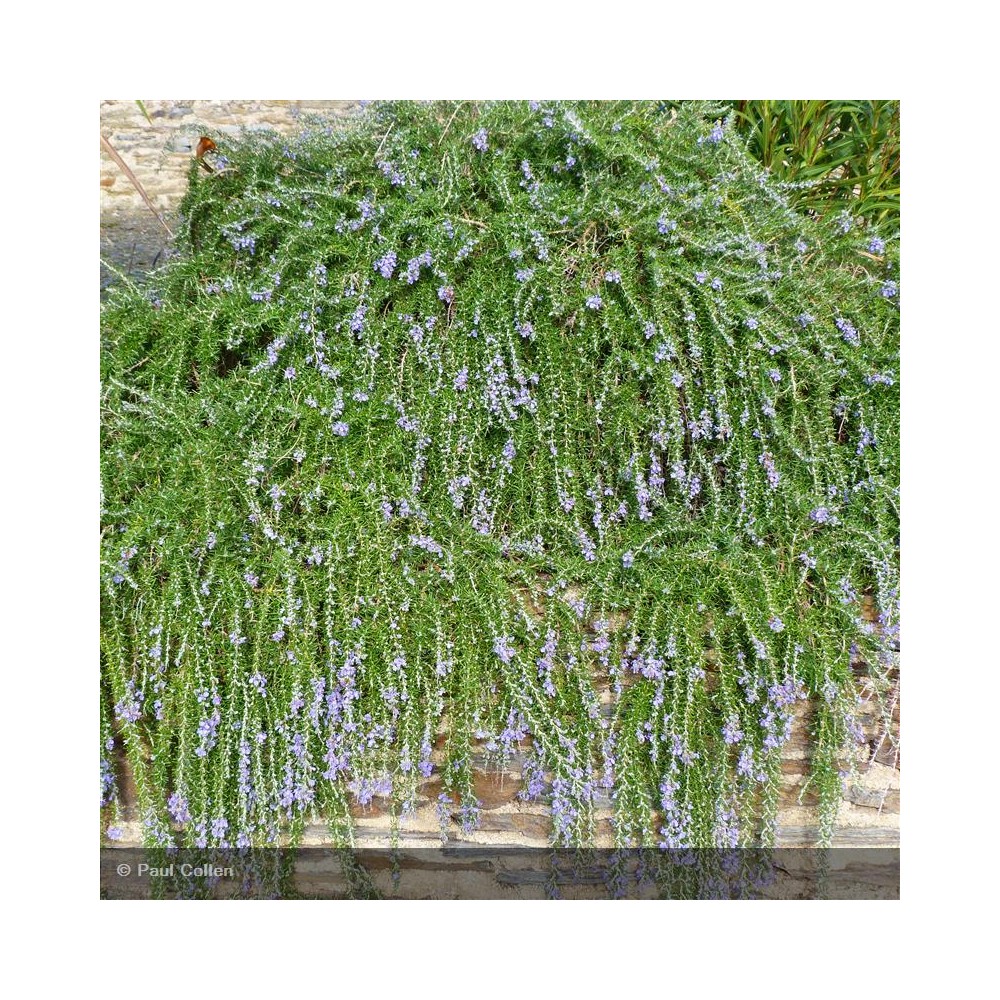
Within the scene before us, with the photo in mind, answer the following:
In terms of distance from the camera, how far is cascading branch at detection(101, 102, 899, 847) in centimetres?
183

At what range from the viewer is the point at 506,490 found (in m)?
2.00

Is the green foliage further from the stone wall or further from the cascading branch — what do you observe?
the stone wall

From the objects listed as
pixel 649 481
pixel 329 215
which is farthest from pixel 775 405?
pixel 329 215

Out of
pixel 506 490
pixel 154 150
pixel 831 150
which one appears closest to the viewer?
pixel 506 490

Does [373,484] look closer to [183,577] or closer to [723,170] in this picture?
[183,577]

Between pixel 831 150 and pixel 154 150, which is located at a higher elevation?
pixel 154 150

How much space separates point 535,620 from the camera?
191cm

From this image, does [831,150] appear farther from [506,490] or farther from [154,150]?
[154,150]

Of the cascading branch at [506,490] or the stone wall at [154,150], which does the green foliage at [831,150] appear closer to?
the cascading branch at [506,490]

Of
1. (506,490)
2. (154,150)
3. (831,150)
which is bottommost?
(506,490)

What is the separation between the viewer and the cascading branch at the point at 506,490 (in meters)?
1.83

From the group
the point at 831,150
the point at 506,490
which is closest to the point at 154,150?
the point at 506,490

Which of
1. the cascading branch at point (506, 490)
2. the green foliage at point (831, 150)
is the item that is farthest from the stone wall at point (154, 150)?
the green foliage at point (831, 150)

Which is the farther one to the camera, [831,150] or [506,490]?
[831,150]
